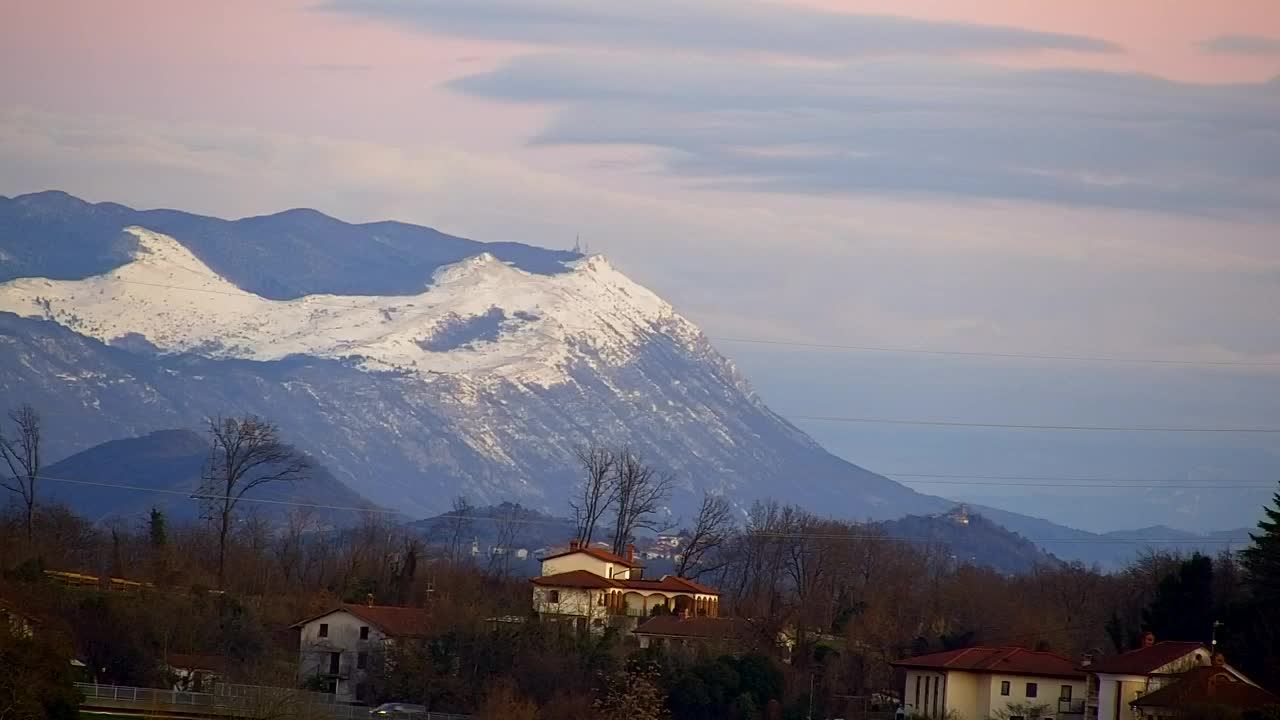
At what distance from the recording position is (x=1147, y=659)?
7881 cm

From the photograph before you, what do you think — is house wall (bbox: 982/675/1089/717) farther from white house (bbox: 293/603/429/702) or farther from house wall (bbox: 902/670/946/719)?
white house (bbox: 293/603/429/702)

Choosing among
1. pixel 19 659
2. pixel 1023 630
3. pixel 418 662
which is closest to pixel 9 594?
pixel 418 662

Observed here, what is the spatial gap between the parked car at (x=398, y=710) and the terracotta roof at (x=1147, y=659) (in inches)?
1064

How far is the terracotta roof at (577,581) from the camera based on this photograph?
4343 inches

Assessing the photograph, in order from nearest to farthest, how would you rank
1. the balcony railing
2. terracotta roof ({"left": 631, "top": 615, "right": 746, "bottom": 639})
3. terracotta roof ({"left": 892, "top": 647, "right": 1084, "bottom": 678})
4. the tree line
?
the balcony railing
terracotta roof ({"left": 892, "top": 647, "right": 1084, "bottom": 678})
the tree line
terracotta roof ({"left": 631, "top": 615, "right": 746, "bottom": 639})

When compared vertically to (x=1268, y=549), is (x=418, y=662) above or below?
below

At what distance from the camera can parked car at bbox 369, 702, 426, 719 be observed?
8875 centimetres

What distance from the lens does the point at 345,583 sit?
400 ft

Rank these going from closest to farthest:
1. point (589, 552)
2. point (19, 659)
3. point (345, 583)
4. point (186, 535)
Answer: point (19, 659) < point (589, 552) < point (345, 583) < point (186, 535)

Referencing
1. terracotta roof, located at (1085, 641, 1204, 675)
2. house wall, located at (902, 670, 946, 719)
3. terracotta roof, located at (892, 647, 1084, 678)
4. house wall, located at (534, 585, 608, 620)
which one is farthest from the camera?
house wall, located at (534, 585, 608, 620)

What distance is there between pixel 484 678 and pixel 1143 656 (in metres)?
29.1

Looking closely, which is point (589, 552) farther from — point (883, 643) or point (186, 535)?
point (186, 535)

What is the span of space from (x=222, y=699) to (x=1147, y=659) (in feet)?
110

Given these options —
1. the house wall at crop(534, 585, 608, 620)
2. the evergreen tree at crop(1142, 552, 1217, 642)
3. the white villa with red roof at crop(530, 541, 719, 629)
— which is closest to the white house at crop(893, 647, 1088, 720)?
the evergreen tree at crop(1142, 552, 1217, 642)
